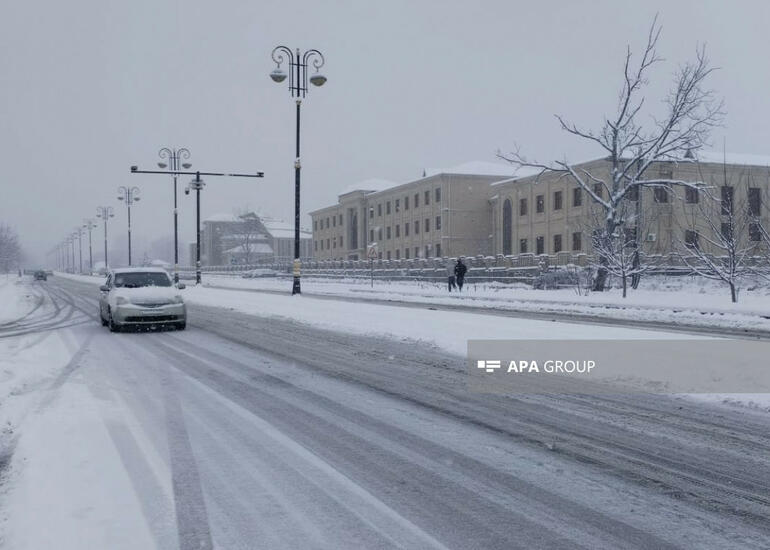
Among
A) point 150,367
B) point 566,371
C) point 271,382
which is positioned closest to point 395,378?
point 271,382

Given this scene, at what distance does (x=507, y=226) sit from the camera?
2516 inches

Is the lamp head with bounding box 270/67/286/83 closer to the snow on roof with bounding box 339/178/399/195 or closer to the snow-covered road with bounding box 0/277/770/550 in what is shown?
the snow-covered road with bounding box 0/277/770/550

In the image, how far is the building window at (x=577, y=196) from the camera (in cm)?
5264

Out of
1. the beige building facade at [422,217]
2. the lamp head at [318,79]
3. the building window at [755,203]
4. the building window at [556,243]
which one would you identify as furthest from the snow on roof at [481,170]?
the lamp head at [318,79]

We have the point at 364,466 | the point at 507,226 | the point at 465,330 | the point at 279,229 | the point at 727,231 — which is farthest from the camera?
the point at 279,229

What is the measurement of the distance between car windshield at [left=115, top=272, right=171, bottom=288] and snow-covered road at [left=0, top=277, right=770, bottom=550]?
785cm

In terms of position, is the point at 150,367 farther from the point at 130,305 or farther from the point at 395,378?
the point at 130,305

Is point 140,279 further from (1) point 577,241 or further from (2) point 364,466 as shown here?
(1) point 577,241

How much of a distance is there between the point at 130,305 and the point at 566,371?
10305 mm

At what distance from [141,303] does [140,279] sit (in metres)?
1.62

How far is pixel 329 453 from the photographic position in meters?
5.21

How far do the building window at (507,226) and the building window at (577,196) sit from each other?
963 centimetres

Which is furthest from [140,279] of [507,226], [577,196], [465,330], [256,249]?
[256,249]

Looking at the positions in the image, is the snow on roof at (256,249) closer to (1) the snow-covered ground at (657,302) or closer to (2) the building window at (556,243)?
(2) the building window at (556,243)
